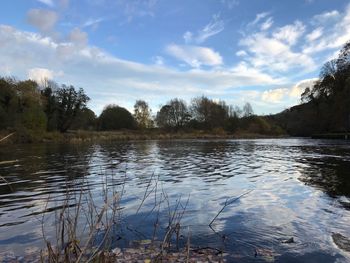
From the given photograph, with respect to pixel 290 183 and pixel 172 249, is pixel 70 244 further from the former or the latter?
pixel 290 183

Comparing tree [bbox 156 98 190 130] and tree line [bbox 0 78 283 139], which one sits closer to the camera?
tree line [bbox 0 78 283 139]

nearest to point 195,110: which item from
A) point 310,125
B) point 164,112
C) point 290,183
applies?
point 164,112

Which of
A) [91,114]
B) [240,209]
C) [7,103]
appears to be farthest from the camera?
[91,114]

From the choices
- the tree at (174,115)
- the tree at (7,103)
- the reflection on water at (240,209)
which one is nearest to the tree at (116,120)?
the tree at (174,115)

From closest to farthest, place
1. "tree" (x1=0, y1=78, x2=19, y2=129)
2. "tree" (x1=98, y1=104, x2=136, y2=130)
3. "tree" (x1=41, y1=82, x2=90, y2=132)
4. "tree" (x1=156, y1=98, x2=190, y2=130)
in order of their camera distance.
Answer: "tree" (x1=0, y1=78, x2=19, y2=129), "tree" (x1=41, y1=82, x2=90, y2=132), "tree" (x1=98, y1=104, x2=136, y2=130), "tree" (x1=156, y1=98, x2=190, y2=130)

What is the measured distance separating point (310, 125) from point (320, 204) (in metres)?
96.4

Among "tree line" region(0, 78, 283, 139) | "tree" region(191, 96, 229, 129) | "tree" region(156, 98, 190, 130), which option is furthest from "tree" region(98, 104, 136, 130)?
"tree" region(191, 96, 229, 129)

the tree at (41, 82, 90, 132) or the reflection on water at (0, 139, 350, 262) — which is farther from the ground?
the tree at (41, 82, 90, 132)

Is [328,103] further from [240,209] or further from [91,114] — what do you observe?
[240,209]

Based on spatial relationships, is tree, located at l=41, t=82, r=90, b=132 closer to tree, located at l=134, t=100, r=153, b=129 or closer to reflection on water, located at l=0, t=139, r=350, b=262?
tree, located at l=134, t=100, r=153, b=129

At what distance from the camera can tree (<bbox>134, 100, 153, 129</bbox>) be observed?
123694 mm

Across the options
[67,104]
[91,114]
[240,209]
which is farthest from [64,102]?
[240,209]

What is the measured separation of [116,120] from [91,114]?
1252 centimetres

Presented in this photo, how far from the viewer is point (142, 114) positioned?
→ 411 ft
